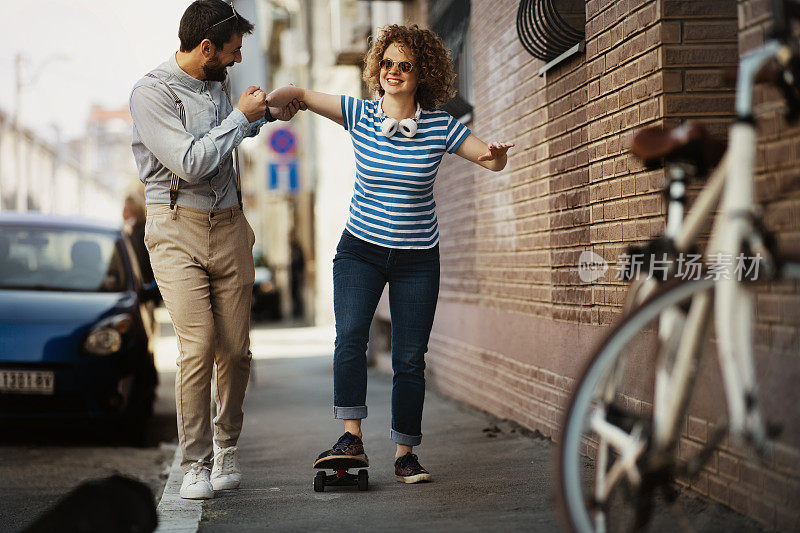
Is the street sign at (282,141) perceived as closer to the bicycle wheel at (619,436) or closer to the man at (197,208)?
the man at (197,208)

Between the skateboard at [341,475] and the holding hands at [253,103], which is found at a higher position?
the holding hands at [253,103]

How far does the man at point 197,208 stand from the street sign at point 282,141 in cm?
1163

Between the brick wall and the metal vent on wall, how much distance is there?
13 centimetres

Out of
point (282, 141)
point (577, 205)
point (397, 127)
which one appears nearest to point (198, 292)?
point (397, 127)

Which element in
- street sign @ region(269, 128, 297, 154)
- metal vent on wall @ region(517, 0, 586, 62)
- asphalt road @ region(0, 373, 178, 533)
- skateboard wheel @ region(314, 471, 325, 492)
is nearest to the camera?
skateboard wheel @ region(314, 471, 325, 492)

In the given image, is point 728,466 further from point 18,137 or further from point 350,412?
point 18,137

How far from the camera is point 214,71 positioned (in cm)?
476

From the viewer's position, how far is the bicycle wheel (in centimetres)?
255

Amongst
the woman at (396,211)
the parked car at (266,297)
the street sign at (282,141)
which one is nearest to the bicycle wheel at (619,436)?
the woman at (396,211)

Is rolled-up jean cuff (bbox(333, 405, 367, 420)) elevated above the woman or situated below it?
below

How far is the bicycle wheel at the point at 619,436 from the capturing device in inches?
100

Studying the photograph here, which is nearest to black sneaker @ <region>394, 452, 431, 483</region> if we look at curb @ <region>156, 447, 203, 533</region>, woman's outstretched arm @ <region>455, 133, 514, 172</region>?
curb @ <region>156, 447, 203, 533</region>

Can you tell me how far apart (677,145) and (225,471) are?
3023 mm

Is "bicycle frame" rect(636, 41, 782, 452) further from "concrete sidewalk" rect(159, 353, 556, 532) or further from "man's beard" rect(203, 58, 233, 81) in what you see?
"man's beard" rect(203, 58, 233, 81)
